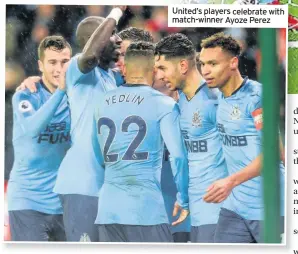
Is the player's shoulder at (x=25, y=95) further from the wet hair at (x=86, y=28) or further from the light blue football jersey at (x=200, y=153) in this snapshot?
the light blue football jersey at (x=200, y=153)

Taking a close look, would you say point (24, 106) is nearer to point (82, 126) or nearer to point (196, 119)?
point (82, 126)

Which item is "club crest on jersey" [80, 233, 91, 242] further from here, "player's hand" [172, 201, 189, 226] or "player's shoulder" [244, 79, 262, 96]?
"player's shoulder" [244, 79, 262, 96]

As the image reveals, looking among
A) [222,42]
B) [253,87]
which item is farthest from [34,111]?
[253,87]

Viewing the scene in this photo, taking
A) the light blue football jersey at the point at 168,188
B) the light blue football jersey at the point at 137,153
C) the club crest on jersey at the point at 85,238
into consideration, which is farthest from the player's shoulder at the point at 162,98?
the club crest on jersey at the point at 85,238

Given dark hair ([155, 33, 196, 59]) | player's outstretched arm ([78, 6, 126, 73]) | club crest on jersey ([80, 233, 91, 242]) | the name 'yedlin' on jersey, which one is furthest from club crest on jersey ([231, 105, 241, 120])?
club crest on jersey ([80, 233, 91, 242])

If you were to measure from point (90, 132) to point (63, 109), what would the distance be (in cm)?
21

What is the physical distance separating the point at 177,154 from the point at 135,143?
252 mm

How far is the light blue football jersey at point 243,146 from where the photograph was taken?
3539 mm

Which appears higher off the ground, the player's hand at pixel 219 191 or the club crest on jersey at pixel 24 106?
the club crest on jersey at pixel 24 106

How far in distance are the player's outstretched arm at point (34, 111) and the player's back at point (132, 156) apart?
29cm

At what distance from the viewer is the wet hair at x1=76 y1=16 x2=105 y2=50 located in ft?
11.7

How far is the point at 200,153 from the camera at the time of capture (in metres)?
3.56

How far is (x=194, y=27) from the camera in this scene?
3.58m
